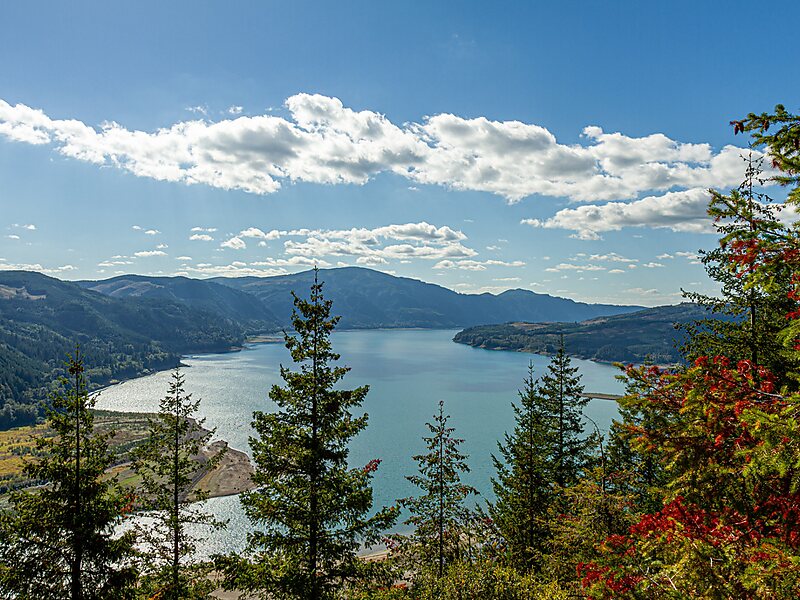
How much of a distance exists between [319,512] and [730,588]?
433 inches

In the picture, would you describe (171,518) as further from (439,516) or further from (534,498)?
(534,498)

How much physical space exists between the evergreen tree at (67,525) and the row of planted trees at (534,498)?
0.05 meters

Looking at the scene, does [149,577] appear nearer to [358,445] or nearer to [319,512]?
[319,512]

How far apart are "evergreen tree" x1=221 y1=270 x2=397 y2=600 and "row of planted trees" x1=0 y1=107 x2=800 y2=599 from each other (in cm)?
6

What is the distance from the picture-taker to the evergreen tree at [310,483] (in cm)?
1401

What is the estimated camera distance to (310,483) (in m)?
14.4

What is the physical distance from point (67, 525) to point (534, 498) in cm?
2149

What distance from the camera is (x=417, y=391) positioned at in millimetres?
148625

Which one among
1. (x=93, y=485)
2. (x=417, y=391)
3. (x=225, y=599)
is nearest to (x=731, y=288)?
(x=93, y=485)

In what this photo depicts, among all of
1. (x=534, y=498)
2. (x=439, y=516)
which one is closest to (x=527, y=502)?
(x=534, y=498)

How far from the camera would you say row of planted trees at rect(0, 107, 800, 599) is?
6570 mm

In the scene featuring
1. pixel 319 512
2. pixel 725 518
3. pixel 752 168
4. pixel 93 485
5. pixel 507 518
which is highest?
pixel 752 168

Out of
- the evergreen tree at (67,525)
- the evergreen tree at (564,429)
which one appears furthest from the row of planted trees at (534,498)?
the evergreen tree at (564,429)

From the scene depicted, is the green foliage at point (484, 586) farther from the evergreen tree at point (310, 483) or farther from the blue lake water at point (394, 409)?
the blue lake water at point (394, 409)
